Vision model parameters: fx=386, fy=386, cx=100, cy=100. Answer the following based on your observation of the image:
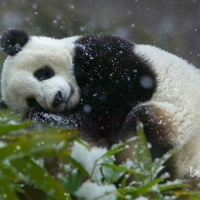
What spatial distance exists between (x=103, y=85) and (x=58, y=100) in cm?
28

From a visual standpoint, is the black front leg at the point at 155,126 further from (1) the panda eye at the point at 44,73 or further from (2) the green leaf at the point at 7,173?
(2) the green leaf at the point at 7,173

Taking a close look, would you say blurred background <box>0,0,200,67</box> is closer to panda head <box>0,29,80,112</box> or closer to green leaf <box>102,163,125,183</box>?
panda head <box>0,29,80,112</box>

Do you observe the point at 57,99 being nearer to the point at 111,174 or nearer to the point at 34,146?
the point at 111,174

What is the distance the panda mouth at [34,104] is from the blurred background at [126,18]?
2155 millimetres

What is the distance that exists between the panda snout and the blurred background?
7.52ft

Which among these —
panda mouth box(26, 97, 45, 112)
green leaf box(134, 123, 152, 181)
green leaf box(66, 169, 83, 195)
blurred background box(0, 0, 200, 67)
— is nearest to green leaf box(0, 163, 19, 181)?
green leaf box(66, 169, 83, 195)

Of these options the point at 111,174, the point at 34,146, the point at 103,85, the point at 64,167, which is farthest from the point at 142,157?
the point at 103,85

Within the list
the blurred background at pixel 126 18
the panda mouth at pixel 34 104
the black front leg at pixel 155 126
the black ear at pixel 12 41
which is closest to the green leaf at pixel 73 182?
the black front leg at pixel 155 126

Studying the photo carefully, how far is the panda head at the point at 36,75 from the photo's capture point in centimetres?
196

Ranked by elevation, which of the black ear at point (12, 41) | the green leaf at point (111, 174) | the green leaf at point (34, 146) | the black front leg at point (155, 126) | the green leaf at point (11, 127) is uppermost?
the black ear at point (12, 41)

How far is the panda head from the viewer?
196 cm

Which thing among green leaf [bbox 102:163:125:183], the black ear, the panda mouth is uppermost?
the black ear

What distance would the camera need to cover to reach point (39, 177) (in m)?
0.78

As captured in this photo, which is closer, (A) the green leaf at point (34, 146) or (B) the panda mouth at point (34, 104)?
(A) the green leaf at point (34, 146)
